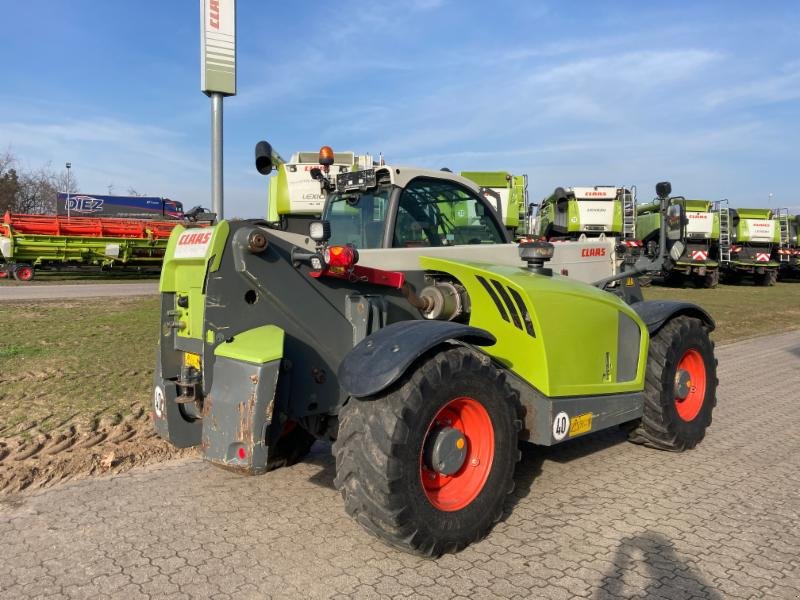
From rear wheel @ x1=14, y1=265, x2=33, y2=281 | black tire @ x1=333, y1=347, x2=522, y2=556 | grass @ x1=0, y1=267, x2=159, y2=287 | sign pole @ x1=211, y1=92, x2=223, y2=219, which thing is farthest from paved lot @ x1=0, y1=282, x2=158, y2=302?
black tire @ x1=333, y1=347, x2=522, y2=556

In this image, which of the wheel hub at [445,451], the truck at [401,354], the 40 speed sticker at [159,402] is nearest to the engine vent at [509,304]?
the truck at [401,354]

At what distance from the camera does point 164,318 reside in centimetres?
405

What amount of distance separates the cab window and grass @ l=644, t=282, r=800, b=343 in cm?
853

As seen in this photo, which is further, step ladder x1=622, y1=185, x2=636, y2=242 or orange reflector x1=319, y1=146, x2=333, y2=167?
step ladder x1=622, y1=185, x2=636, y2=242

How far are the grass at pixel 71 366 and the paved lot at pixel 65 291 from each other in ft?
10.9

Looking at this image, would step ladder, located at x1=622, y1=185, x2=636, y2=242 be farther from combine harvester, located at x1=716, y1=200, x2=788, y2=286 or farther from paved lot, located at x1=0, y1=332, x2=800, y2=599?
paved lot, located at x1=0, y1=332, x2=800, y2=599

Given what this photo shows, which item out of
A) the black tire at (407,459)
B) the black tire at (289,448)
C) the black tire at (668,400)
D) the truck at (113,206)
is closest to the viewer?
the black tire at (407,459)

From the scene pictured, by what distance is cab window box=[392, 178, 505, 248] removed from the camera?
4.41m

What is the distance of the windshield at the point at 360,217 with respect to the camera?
14.5 ft

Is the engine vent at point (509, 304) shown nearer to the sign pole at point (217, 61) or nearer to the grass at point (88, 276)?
the sign pole at point (217, 61)

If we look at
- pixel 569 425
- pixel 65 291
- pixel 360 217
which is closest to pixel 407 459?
pixel 569 425

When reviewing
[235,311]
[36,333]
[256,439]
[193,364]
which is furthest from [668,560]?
[36,333]

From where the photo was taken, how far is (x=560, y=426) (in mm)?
3941

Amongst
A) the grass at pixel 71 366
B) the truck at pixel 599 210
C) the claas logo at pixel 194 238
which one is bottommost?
the grass at pixel 71 366
